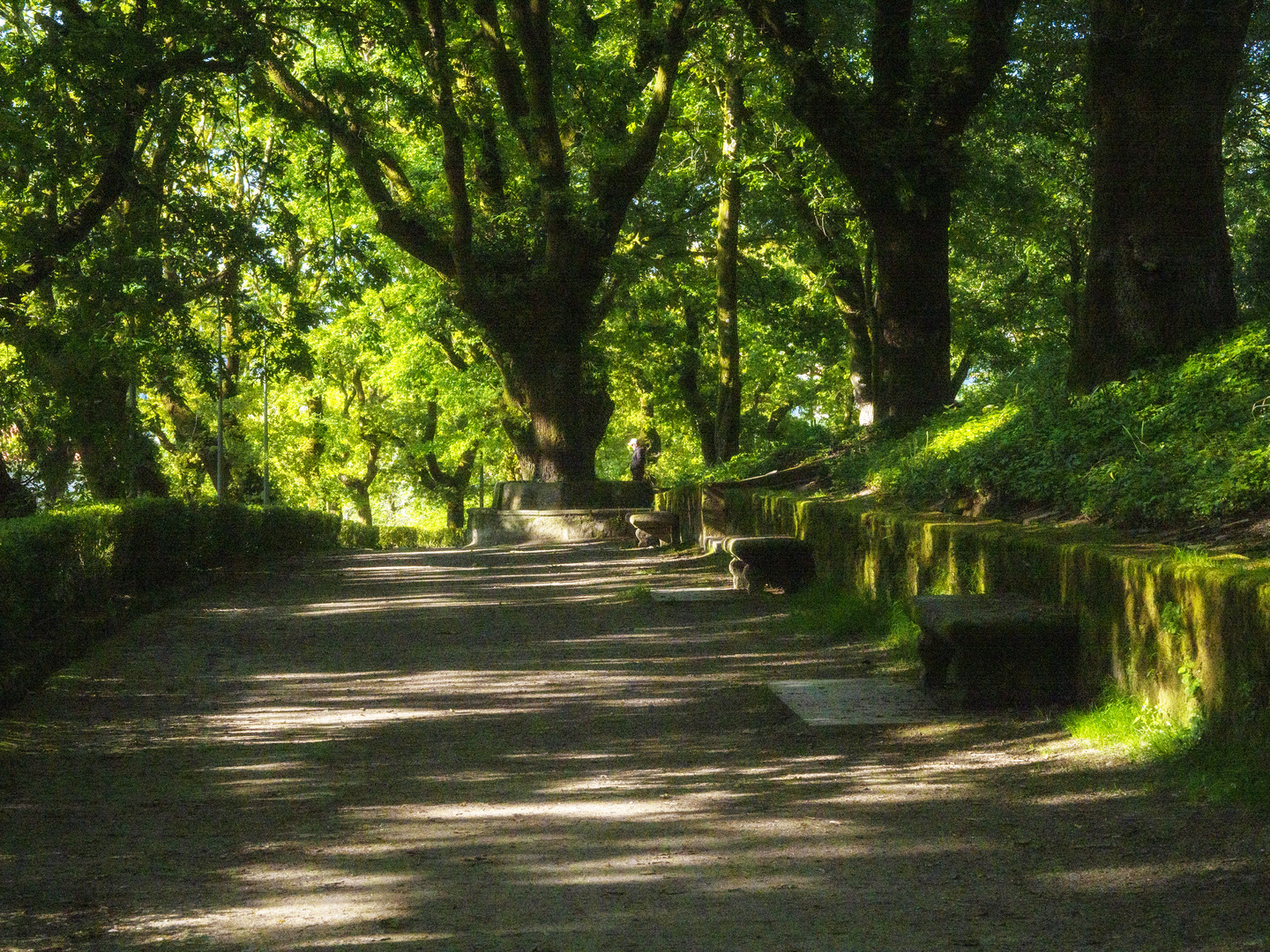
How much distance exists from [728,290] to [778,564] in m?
12.5

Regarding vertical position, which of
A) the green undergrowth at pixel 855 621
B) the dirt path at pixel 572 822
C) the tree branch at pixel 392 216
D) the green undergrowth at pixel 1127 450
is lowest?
the dirt path at pixel 572 822

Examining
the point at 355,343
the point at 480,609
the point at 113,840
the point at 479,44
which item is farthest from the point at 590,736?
the point at 355,343

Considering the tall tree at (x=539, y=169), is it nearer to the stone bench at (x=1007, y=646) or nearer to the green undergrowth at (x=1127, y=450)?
the green undergrowth at (x=1127, y=450)

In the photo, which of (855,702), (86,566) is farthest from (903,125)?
(86,566)

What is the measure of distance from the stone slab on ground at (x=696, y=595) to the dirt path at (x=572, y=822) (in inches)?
122

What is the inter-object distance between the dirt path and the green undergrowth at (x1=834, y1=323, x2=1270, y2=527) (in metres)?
1.51

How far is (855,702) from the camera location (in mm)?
7488

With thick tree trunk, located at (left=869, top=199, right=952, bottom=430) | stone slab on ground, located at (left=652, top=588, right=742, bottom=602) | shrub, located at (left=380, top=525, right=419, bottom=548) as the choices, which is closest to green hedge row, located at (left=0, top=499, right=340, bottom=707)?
stone slab on ground, located at (left=652, top=588, right=742, bottom=602)

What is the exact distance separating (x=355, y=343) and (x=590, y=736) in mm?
38306

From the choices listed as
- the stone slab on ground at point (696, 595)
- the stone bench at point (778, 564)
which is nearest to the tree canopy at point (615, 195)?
the stone bench at point (778, 564)

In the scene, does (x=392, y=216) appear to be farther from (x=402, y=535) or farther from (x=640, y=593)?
(x=402, y=535)

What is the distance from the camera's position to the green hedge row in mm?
8719

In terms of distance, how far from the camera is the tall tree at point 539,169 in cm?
2205

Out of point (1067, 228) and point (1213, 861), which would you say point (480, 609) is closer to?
point (1213, 861)
